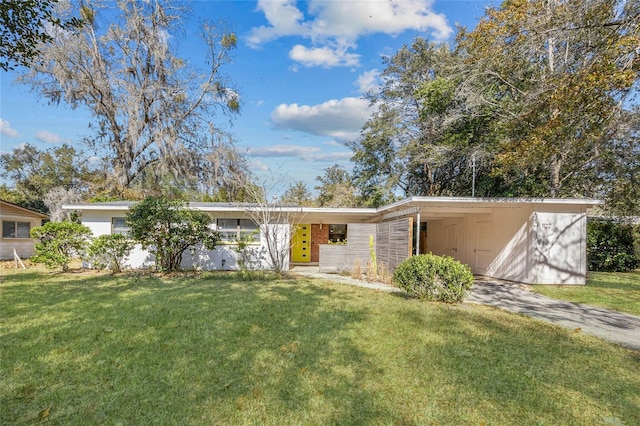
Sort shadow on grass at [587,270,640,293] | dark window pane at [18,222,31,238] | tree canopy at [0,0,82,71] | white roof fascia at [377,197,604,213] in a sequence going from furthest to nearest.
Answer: dark window pane at [18,222,31,238]
shadow on grass at [587,270,640,293]
white roof fascia at [377,197,604,213]
tree canopy at [0,0,82,71]

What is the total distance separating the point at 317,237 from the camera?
53.2 feet

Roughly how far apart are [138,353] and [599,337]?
6.26m

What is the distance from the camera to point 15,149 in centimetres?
2733

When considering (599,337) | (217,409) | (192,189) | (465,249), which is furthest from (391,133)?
(217,409)

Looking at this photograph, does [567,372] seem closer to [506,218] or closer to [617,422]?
[617,422]

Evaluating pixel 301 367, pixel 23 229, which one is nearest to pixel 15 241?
pixel 23 229

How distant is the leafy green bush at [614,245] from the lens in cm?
1376

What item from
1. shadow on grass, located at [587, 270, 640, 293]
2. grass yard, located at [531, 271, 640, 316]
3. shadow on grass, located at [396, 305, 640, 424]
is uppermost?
shadow on grass, located at [396, 305, 640, 424]

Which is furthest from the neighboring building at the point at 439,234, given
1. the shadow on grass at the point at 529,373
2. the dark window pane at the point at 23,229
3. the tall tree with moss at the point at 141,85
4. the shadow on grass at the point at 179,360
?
the dark window pane at the point at 23,229

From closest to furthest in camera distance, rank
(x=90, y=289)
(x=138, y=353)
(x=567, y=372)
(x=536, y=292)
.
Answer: (x=567, y=372)
(x=138, y=353)
(x=90, y=289)
(x=536, y=292)

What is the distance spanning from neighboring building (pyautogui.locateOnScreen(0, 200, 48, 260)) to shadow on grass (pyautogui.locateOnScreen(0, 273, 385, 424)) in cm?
1164

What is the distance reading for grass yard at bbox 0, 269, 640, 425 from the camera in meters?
2.79

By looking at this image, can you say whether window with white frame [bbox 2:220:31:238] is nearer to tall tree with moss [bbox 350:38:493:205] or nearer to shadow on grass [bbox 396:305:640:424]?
tall tree with moss [bbox 350:38:493:205]

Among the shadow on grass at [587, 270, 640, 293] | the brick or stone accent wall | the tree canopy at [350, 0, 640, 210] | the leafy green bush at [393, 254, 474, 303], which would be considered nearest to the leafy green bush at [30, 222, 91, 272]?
the brick or stone accent wall
